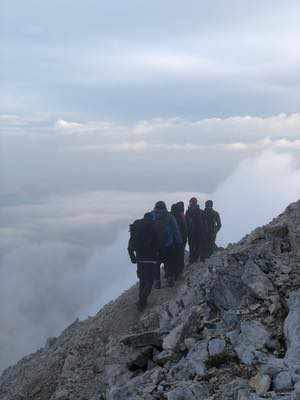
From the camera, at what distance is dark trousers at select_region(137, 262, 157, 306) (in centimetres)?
1917

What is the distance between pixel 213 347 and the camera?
11070mm

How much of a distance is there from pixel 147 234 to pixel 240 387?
966 centimetres

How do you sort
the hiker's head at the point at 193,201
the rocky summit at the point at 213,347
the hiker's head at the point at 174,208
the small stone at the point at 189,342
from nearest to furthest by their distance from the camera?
the rocky summit at the point at 213,347, the small stone at the point at 189,342, the hiker's head at the point at 174,208, the hiker's head at the point at 193,201

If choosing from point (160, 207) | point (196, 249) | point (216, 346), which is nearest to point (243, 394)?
point (216, 346)

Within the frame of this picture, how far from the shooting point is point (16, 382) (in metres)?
19.3

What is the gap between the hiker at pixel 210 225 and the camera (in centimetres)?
2259

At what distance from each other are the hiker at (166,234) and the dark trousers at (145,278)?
772 millimetres

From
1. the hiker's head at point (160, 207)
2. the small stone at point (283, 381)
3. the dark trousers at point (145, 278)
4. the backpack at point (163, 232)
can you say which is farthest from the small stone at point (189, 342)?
the hiker's head at point (160, 207)

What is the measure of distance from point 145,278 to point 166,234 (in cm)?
156

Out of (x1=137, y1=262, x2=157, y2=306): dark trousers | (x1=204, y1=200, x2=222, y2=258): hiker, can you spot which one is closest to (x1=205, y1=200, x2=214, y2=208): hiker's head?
(x1=204, y1=200, x2=222, y2=258): hiker

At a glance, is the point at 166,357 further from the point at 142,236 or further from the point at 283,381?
the point at 142,236

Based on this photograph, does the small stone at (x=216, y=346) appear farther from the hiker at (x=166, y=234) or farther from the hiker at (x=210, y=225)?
the hiker at (x=210, y=225)

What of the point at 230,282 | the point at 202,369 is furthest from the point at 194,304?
the point at 202,369

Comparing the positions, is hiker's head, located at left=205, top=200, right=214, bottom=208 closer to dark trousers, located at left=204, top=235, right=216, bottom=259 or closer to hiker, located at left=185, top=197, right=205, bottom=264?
hiker, located at left=185, top=197, right=205, bottom=264
